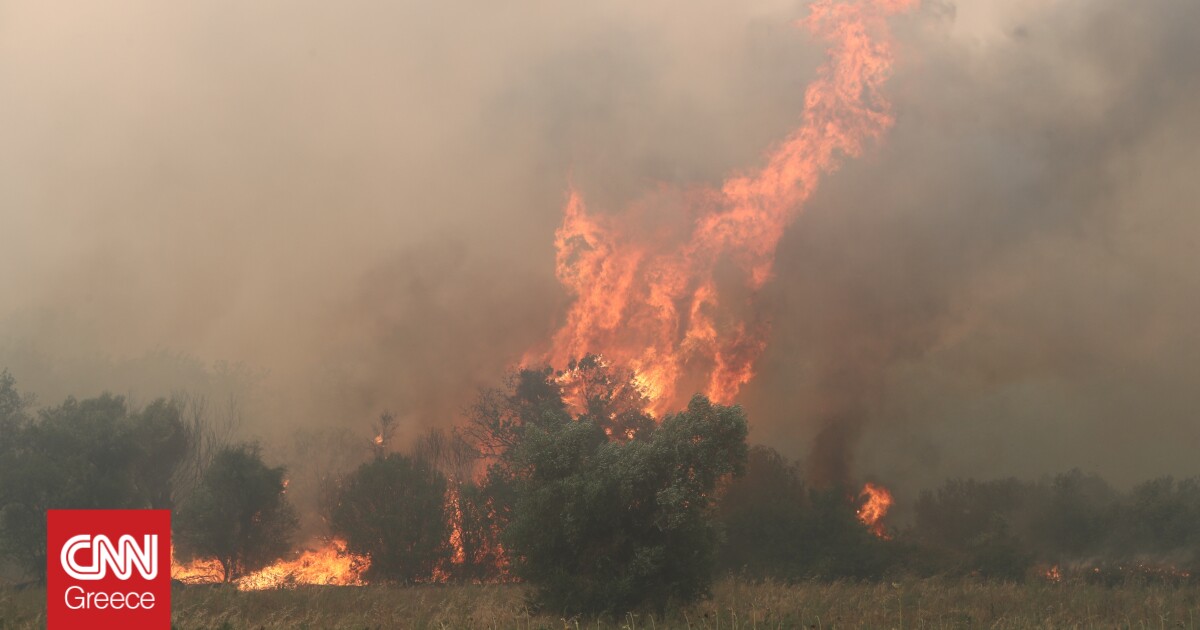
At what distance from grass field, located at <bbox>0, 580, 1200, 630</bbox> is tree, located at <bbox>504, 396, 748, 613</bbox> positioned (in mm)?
1118

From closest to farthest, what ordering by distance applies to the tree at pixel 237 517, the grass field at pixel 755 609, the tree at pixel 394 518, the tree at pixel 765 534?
the grass field at pixel 755 609
the tree at pixel 765 534
the tree at pixel 237 517
the tree at pixel 394 518

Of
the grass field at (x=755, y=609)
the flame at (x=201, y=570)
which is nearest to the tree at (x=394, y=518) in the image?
the flame at (x=201, y=570)

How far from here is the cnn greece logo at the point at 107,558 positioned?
25.6m

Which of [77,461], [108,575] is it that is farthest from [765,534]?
[77,461]

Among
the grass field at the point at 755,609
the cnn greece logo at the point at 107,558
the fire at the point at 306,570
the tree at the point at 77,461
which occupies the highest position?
the tree at the point at 77,461

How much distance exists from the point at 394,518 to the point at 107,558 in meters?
44.8

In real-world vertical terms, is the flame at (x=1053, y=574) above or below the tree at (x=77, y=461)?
below

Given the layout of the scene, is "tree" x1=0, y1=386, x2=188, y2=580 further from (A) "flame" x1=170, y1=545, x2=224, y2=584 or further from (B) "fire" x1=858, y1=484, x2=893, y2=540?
(B) "fire" x1=858, y1=484, x2=893, y2=540

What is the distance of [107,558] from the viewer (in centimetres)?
2570

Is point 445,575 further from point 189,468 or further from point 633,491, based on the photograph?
point 633,491

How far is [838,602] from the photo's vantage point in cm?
3897

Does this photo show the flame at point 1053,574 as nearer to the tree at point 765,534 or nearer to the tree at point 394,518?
the tree at point 765,534

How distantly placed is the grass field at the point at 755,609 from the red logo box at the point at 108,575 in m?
1.73

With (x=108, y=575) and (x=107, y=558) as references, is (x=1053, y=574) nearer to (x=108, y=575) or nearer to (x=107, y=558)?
(x=108, y=575)
